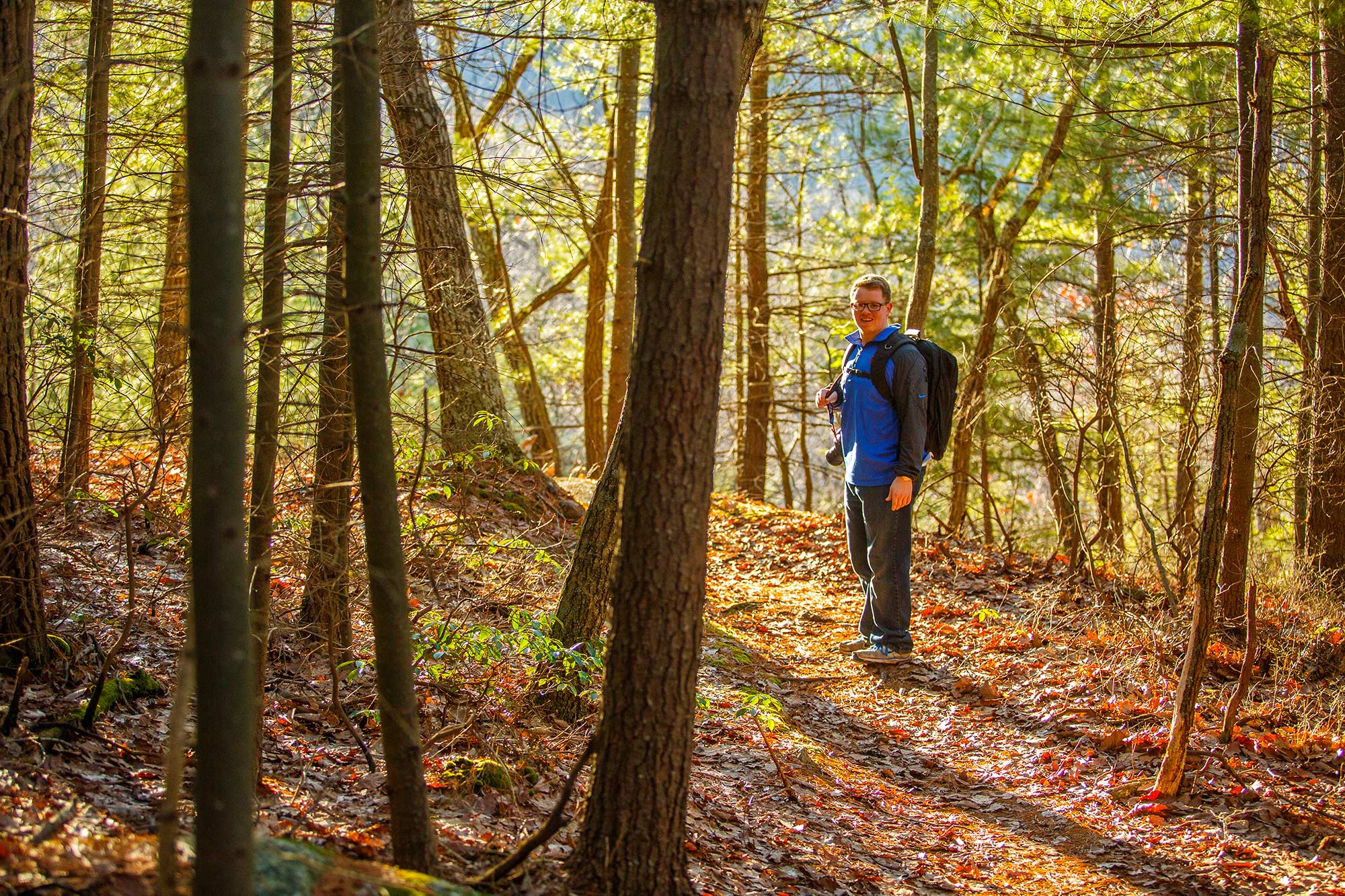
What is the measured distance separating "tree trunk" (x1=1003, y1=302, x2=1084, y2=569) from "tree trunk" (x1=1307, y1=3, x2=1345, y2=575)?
180cm

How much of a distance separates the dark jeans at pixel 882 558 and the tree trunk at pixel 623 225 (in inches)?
199

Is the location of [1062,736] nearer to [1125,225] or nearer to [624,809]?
[624,809]

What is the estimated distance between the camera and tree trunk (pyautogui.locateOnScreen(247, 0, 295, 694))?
348 centimetres

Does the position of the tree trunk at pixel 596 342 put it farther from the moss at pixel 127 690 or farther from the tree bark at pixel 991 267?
the moss at pixel 127 690

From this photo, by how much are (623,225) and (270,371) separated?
825 centimetres

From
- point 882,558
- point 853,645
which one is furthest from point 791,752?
point 853,645

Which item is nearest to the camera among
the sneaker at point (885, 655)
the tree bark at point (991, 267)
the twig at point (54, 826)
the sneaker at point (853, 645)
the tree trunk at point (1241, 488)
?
the twig at point (54, 826)

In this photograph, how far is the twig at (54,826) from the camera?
2.34 meters

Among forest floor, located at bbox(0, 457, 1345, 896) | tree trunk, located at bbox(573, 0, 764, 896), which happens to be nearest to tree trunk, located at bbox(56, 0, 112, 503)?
forest floor, located at bbox(0, 457, 1345, 896)

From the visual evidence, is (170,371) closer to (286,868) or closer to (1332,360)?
(286,868)

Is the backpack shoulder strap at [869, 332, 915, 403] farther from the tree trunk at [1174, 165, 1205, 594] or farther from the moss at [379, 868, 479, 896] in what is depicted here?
the moss at [379, 868, 479, 896]

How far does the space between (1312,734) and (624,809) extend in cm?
409

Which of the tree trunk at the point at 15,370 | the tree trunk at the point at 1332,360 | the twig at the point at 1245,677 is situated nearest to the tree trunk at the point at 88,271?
the tree trunk at the point at 15,370

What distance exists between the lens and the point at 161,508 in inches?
198
